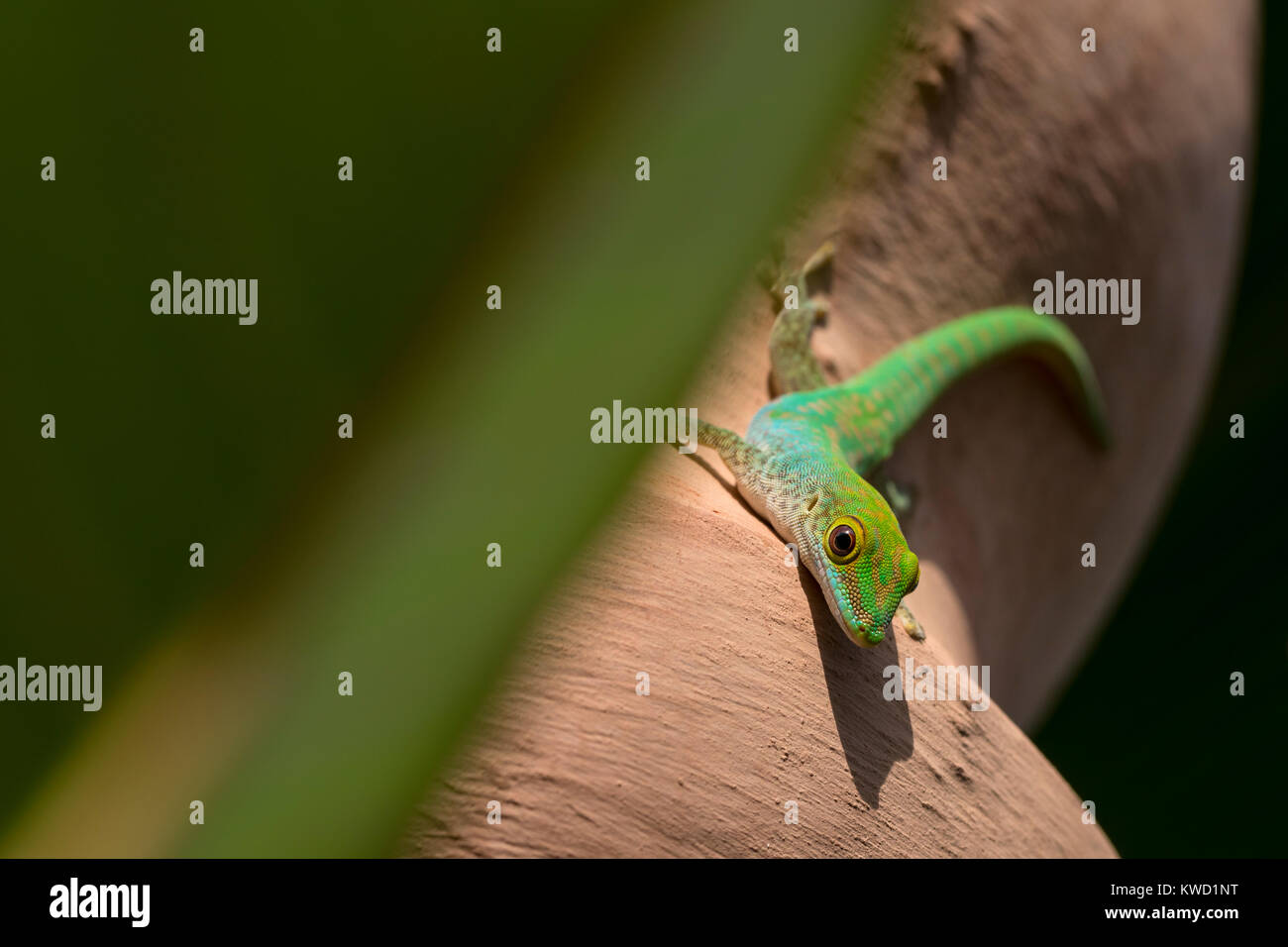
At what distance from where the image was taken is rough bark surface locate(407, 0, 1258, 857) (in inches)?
45.3

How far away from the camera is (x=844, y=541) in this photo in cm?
179

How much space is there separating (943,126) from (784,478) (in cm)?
90

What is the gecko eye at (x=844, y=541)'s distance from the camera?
1.74m

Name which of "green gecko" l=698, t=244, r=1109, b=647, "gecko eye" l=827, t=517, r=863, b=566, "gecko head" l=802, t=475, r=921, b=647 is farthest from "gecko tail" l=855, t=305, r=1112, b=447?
"gecko eye" l=827, t=517, r=863, b=566

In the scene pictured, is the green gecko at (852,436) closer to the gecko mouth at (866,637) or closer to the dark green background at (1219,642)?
the gecko mouth at (866,637)

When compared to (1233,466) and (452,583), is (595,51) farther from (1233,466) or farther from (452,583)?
(1233,466)

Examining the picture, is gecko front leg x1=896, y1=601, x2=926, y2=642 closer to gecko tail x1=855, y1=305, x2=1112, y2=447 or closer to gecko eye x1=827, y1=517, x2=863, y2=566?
gecko eye x1=827, y1=517, x2=863, y2=566

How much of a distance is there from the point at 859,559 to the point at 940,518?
0.80 metres

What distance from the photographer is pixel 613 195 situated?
25.8 inches

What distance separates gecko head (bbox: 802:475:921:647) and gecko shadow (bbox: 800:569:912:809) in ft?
0.11

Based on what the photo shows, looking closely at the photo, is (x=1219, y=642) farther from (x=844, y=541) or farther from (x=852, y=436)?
(x=844, y=541)

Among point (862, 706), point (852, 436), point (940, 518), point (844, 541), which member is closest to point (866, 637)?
point (862, 706)

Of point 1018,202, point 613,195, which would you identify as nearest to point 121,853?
point 613,195
